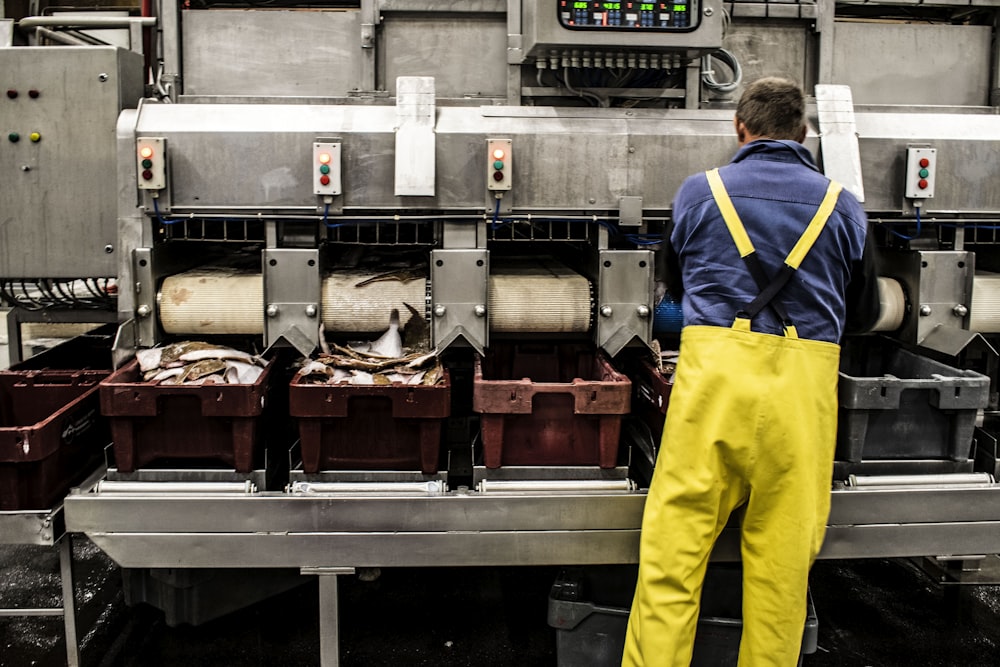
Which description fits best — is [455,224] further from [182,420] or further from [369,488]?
[182,420]

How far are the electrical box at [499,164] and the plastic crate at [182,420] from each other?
2.85 feet

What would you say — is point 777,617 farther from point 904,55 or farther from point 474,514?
point 904,55

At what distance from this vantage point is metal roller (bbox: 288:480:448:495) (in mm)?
2189

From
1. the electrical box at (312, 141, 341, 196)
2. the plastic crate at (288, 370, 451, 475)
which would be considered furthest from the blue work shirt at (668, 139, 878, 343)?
the electrical box at (312, 141, 341, 196)

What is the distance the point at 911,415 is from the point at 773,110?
1037mm

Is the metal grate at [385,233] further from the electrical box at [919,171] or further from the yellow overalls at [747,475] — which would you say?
the electrical box at [919,171]

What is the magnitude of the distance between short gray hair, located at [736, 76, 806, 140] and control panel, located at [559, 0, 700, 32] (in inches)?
21.9

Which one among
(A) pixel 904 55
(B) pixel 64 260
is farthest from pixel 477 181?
(A) pixel 904 55

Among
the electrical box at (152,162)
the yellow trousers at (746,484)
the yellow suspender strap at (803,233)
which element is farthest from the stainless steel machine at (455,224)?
the yellow suspender strap at (803,233)

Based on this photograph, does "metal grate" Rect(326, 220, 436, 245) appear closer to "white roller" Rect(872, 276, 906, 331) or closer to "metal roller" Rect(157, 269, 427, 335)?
"metal roller" Rect(157, 269, 427, 335)

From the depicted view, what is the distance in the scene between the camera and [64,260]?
252 centimetres

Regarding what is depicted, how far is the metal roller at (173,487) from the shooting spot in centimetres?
216

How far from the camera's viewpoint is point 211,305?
2393 mm

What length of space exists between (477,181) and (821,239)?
1010mm
